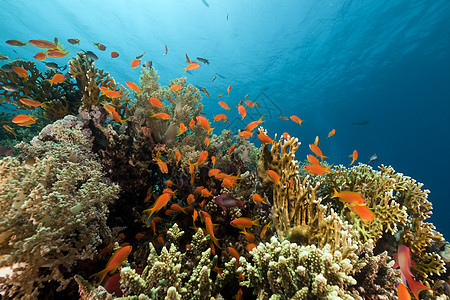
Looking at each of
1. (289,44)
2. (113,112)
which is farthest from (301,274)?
(289,44)

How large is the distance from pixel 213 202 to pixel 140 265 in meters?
1.34

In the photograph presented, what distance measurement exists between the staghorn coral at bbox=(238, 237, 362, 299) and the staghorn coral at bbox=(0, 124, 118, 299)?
184 cm

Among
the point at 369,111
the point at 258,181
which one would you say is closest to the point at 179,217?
the point at 258,181

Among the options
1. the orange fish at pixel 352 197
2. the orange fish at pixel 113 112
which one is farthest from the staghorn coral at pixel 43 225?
the orange fish at pixel 352 197

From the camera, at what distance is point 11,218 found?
1624 mm

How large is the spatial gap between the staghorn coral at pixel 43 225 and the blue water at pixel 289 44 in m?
30.9

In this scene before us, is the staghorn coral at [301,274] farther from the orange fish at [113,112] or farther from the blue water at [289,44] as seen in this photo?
the blue water at [289,44]

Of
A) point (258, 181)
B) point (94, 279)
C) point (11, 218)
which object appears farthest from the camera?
point (258, 181)

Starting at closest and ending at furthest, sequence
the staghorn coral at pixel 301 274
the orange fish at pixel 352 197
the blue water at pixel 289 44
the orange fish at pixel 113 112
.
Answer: the staghorn coral at pixel 301 274 < the orange fish at pixel 352 197 < the orange fish at pixel 113 112 < the blue water at pixel 289 44

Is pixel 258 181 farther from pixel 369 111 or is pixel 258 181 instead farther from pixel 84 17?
pixel 369 111

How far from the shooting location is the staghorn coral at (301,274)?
1.28 metres

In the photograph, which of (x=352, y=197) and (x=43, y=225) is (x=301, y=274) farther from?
(x=43, y=225)

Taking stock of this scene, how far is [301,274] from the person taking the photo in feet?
4.41

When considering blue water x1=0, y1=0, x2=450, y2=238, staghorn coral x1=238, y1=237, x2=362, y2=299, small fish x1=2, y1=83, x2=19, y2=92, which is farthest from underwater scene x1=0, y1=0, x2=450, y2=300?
blue water x1=0, y1=0, x2=450, y2=238
